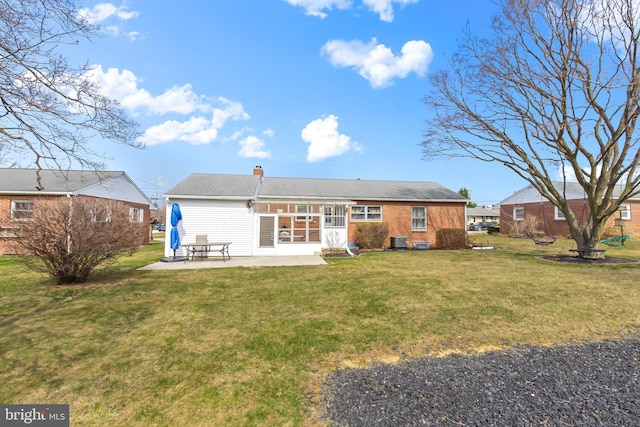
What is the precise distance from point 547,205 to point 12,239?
110ft

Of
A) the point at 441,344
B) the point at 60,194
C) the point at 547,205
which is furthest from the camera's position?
the point at 547,205

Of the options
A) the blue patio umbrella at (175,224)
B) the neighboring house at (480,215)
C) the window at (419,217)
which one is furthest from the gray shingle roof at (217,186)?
the neighboring house at (480,215)

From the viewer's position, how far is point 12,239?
23.2 ft

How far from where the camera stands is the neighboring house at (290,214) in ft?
44.9

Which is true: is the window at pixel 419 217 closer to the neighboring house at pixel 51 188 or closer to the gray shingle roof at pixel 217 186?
the gray shingle roof at pixel 217 186

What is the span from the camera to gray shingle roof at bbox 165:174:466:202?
14.3 meters

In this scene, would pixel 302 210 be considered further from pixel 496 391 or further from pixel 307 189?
pixel 496 391

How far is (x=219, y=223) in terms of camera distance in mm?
13797

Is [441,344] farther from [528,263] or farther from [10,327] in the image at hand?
[528,263]

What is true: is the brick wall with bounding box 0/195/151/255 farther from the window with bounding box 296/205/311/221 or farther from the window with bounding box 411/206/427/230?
the window with bounding box 411/206/427/230

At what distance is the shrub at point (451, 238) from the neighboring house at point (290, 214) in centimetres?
52

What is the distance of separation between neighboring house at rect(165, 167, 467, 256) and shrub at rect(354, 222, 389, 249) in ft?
2.28

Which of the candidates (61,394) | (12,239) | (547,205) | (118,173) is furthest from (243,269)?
(547,205)

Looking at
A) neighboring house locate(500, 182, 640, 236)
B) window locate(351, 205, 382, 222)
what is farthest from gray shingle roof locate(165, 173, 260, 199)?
neighboring house locate(500, 182, 640, 236)
